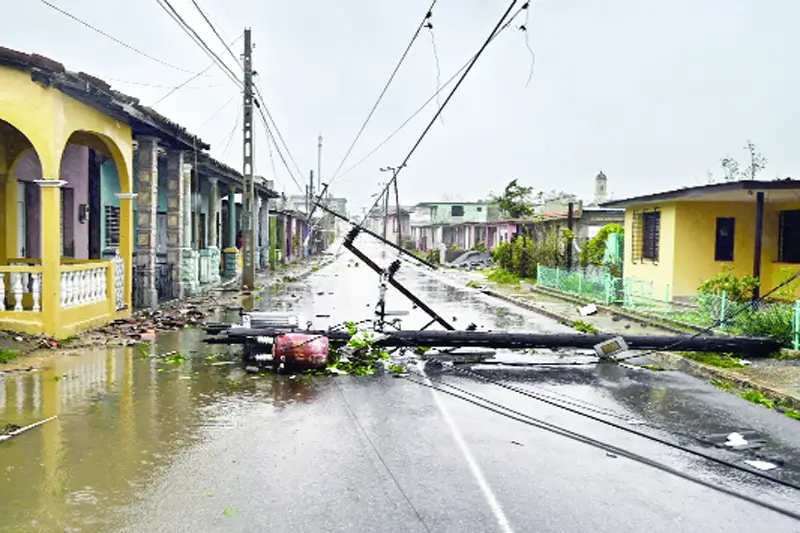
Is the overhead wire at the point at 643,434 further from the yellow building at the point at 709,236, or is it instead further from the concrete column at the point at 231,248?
the concrete column at the point at 231,248

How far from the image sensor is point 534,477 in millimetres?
6141

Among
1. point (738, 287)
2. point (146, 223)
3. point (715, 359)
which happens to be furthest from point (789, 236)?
point (146, 223)

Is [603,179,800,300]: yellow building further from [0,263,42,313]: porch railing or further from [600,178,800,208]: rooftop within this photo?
[0,263,42,313]: porch railing

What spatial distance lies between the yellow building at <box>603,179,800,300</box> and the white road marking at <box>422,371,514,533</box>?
39.4 feet

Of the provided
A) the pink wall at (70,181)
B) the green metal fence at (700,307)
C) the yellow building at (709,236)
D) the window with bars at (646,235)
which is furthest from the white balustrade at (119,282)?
the window with bars at (646,235)

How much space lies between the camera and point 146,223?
733 inches

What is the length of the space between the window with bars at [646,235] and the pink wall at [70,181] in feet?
57.4

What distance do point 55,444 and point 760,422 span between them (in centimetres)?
799

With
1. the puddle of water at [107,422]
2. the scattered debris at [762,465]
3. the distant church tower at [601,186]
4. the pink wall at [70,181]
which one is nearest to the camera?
the puddle of water at [107,422]

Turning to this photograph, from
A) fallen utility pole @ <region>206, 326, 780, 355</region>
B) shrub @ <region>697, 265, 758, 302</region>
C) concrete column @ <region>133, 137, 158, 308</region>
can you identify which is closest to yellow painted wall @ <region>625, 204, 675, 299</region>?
shrub @ <region>697, 265, 758, 302</region>

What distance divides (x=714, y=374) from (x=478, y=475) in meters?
6.71

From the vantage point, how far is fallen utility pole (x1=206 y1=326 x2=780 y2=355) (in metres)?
11.9

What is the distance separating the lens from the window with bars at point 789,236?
18734 mm

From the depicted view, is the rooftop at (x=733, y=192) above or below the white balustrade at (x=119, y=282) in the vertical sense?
above
